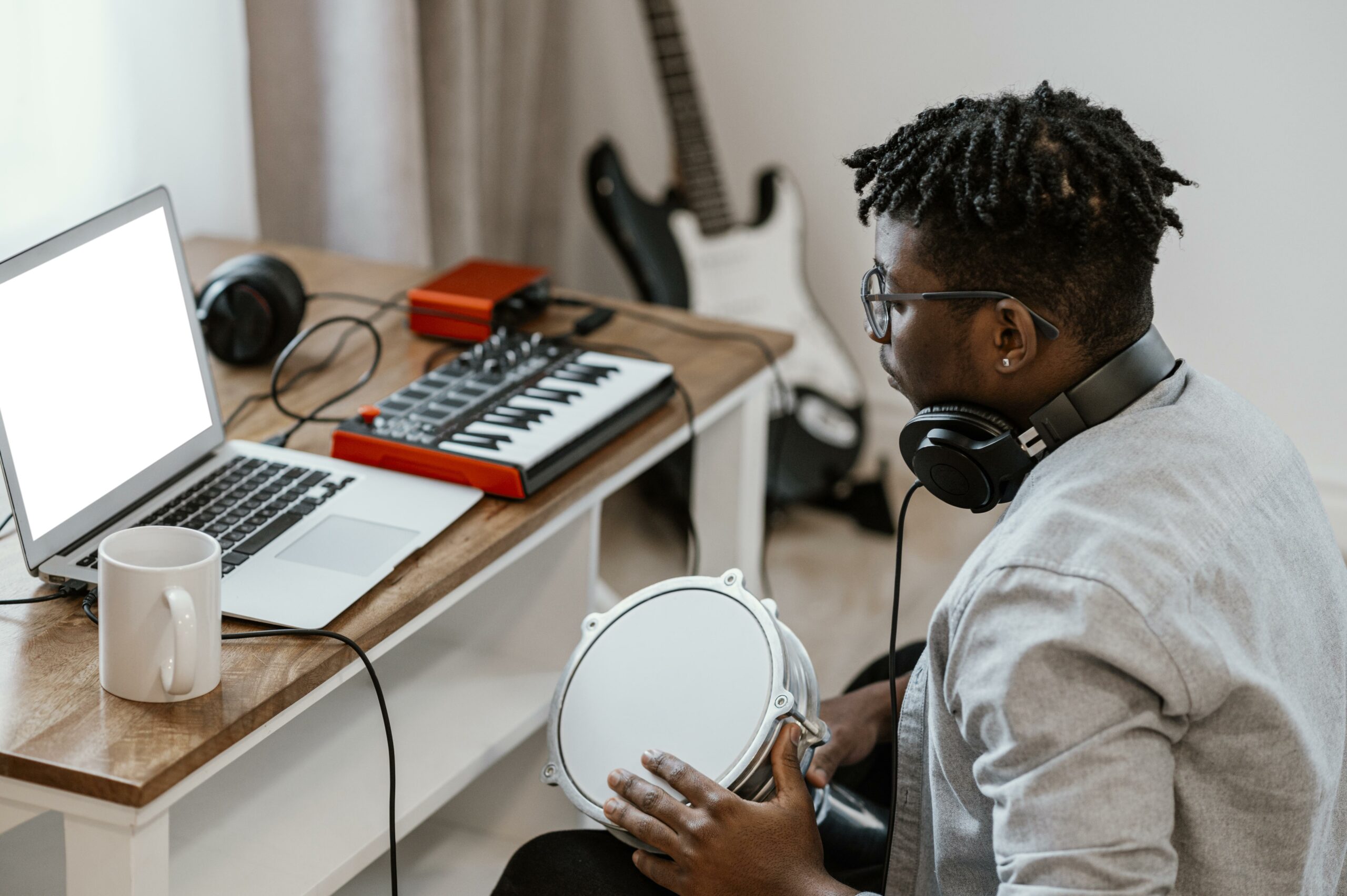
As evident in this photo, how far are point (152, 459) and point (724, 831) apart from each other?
60cm

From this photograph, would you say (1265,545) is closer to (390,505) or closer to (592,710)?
(592,710)

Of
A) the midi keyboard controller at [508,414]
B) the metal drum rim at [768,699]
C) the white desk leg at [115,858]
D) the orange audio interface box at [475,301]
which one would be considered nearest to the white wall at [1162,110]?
the orange audio interface box at [475,301]

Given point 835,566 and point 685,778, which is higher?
point 685,778

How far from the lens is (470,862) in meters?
1.38

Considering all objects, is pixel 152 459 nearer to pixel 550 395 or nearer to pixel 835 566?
pixel 550 395

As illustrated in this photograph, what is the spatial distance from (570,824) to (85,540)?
2.01ft

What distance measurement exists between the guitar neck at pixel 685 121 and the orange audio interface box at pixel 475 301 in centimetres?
105

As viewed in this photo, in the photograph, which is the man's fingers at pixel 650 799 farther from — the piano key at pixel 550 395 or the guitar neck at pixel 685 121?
the guitar neck at pixel 685 121

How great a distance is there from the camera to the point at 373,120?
2.16 metres

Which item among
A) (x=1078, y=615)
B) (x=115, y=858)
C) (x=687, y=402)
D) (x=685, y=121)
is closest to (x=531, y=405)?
(x=687, y=402)

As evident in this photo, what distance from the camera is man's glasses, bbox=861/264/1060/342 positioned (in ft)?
2.79

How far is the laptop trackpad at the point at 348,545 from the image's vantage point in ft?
3.55

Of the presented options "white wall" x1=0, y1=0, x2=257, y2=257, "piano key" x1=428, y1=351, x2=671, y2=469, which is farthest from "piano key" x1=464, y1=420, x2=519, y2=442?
"white wall" x1=0, y1=0, x2=257, y2=257

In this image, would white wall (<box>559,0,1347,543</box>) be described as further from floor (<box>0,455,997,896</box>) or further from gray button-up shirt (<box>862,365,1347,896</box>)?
gray button-up shirt (<box>862,365,1347,896</box>)
